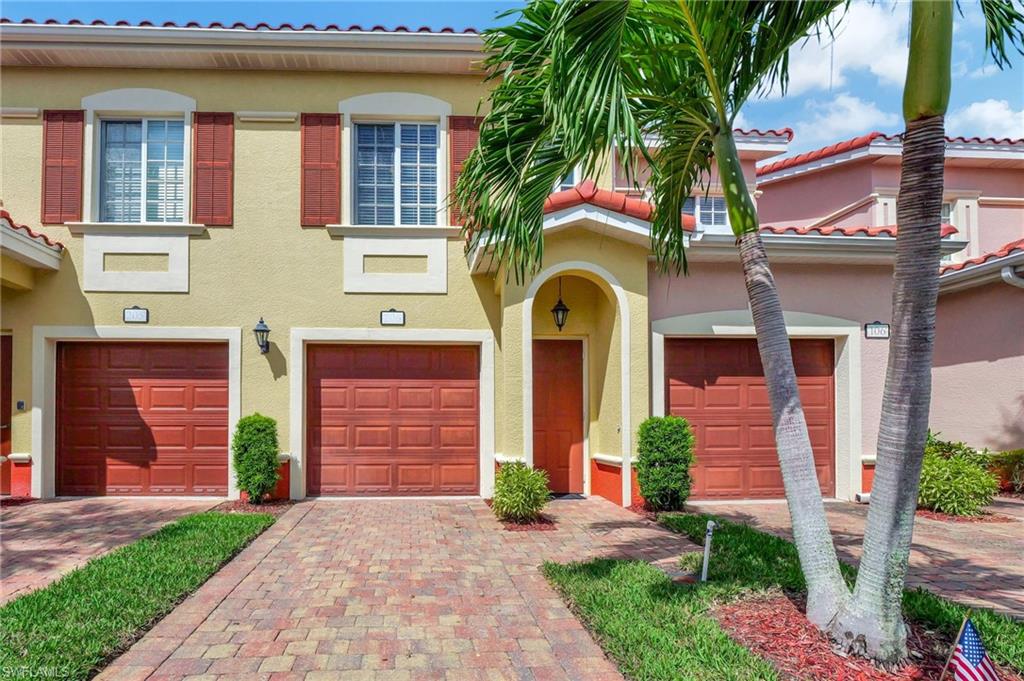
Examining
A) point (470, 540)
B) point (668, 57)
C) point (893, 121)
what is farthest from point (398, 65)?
point (893, 121)

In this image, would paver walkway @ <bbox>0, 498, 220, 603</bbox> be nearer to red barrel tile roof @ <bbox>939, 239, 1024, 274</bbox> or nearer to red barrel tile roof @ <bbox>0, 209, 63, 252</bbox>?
red barrel tile roof @ <bbox>0, 209, 63, 252</bbox>

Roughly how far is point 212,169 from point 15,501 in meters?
5.59

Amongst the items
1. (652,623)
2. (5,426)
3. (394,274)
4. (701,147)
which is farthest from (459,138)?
(5,426)

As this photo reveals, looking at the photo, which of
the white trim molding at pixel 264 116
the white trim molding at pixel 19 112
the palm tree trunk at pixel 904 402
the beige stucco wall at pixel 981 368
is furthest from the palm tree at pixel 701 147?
the white trim molding at pixel 19 112

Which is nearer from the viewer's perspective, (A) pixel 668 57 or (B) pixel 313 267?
(A) pixel 668 57

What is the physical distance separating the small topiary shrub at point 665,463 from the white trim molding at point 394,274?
3.91 m

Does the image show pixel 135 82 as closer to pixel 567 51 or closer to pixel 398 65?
pixel 398 65

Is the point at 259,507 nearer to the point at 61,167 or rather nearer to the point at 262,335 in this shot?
the point at 262,335

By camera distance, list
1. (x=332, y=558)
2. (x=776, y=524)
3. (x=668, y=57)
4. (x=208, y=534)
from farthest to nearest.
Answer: (x=776, y=524) → (x=208, y=534) → (x=332, y=558) → (x=668, y=57)

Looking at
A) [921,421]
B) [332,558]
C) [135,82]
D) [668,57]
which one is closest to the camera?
[921,421]

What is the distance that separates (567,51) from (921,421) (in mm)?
2972

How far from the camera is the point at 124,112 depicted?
979cm

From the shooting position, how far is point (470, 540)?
714cm

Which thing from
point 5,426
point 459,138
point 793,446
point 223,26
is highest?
point 223,26
